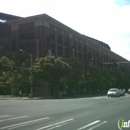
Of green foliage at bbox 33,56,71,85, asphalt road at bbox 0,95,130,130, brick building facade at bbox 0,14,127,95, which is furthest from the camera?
brick building facade at bbox 0,14,127,95

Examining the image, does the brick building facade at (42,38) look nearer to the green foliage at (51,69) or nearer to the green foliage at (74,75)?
the green foliage at (74,75)

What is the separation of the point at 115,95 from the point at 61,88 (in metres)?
22.7

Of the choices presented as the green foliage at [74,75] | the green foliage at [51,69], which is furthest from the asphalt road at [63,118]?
the green foliage at [74,75]

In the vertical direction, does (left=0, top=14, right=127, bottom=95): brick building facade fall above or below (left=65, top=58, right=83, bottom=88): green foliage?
above

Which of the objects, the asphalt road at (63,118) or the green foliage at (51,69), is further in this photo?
the green foliage at (51,69)

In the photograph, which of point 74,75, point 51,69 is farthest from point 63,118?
point 74,75

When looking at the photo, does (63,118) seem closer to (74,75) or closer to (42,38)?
(74,75)

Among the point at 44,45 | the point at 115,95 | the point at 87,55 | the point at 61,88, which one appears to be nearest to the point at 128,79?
the point at 87,55

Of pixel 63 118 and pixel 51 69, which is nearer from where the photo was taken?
pixel 63 118

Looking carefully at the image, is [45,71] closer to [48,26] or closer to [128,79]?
[48,26]

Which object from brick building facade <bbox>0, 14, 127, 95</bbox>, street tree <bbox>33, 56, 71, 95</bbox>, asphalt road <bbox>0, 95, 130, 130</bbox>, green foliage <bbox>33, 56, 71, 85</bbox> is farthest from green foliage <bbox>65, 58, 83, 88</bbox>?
asphalt road <bbox>0, 95, 130, 130</bbox>

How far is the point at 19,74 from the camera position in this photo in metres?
52.5

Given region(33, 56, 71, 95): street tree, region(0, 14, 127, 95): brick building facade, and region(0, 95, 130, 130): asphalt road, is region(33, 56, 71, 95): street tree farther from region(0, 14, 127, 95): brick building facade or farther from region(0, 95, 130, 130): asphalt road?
region(0, 95, 130, 130): asphalt road

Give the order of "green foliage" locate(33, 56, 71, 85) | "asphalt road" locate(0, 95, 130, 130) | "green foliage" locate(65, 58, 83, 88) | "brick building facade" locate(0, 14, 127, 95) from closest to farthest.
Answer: "asphalt road" locate(0, 95, 130, 130), "green foliage" locate(33, 56, 71, 85), "green foliage" locate(65, 58, 83, 88), "brick building facade" locate(0, 14, 127, 95)
